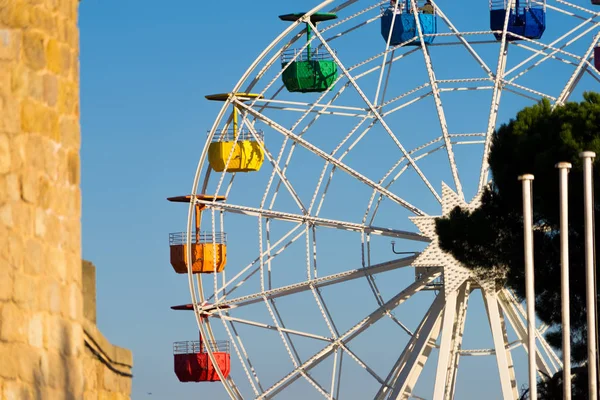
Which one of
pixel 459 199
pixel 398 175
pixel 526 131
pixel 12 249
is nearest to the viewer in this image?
pixel 12 249

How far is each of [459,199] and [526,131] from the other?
301 cm

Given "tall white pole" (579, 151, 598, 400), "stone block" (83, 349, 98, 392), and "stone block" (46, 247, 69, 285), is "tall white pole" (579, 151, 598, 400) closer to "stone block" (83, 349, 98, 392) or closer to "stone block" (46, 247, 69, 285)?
"stone block" (83, 349, 98, 392)

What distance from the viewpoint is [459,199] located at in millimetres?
32094

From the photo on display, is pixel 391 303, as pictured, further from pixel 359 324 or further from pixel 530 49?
pixel 530 49

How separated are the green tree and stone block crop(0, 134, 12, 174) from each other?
64.6 feet

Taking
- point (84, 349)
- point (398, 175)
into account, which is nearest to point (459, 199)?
point (398, 175)

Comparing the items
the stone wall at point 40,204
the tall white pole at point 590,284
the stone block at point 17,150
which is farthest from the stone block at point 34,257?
the tall white pole at point 590,284

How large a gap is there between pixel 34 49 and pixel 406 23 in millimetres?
28130

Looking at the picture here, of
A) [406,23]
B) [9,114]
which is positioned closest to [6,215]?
[9,114]

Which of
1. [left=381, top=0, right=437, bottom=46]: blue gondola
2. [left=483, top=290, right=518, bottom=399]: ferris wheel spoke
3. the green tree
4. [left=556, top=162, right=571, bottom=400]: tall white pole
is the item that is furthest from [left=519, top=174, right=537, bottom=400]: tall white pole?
[left=381, top=0, right=437, bottom=46]: blue gondola

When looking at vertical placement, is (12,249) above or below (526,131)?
below

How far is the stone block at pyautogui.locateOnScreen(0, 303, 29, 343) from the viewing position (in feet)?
26.6

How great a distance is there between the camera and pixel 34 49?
28.5ft

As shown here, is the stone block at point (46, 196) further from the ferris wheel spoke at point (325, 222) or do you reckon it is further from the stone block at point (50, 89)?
the ferris wheel spoke at point (325, 222)
